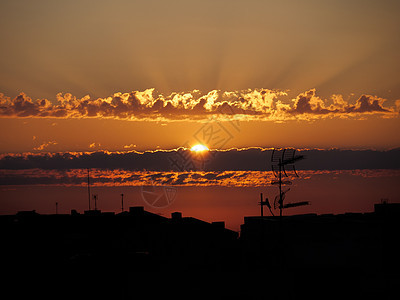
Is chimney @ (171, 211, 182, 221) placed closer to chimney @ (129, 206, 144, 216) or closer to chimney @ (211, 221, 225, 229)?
chimney @ (129, 206, 144, 216)

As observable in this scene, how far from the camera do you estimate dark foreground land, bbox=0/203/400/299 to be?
160 ft

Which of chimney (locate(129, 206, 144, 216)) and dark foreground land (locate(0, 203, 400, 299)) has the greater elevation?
chimney (locate(129, 206, 144, 216))

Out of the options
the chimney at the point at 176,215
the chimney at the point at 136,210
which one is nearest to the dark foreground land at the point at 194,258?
the chimney at the point at 136,210

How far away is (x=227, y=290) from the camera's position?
50406 mm

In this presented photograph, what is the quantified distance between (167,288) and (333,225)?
38279 mm

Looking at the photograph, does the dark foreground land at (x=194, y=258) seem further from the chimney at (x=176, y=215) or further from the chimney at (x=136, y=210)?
the chimney at (x=176, y=215)

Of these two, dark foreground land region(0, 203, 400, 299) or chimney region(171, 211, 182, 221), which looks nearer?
dark foreground land region(0, 203, 400, 299)

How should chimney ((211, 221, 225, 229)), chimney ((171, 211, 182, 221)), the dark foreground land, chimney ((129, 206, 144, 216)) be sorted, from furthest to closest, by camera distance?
1. chimney ((129, 206, 144, 216))
2. chimney ((171, 211, 182, 221))
3. chimney ((211, 221, 225, 229))
4. the dark foreground land

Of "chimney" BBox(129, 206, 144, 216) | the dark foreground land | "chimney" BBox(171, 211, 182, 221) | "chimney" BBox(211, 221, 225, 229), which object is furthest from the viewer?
"chimney" BBox(129, 206, 144, 216)

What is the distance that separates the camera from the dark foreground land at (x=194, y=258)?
48906 millimetres

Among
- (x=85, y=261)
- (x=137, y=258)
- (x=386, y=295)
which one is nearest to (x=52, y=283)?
(x=85, y=261)

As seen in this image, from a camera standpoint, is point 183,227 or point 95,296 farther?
point 183,227

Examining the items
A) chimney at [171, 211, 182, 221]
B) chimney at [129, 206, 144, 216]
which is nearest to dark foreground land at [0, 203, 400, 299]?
chimney at [129, 206, 144, 216]

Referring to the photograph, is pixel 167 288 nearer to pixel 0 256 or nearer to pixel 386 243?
pixel 0 256
